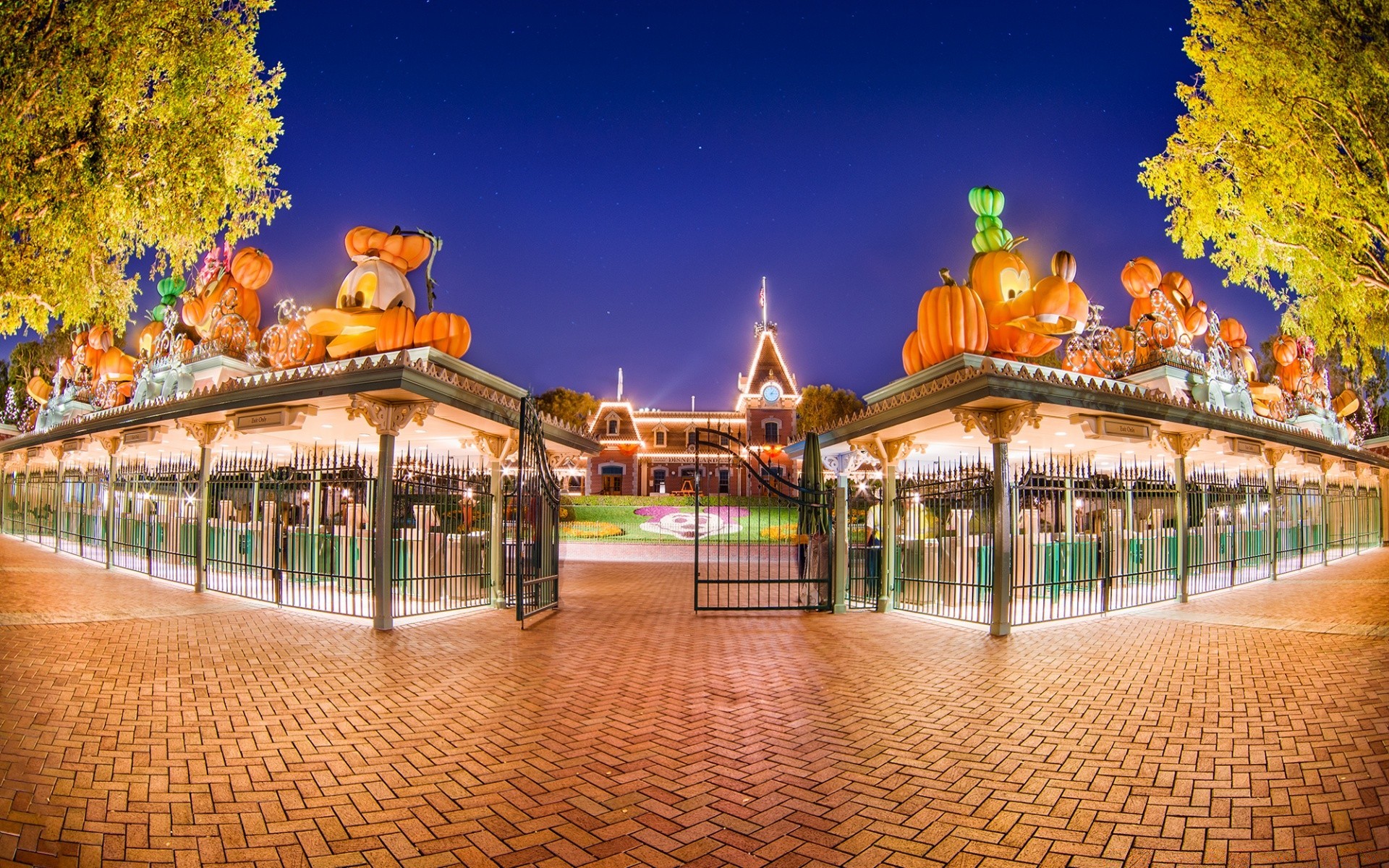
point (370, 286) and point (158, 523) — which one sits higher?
point (370, 286)

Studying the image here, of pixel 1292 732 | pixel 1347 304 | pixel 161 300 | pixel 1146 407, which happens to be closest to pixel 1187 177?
pixel 1347 304

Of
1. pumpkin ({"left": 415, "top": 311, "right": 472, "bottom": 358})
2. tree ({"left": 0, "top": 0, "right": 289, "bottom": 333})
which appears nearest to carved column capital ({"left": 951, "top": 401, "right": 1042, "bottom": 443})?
pumpkin ({"left": 415, "top": 311, "right": 472, "bottom": 358})

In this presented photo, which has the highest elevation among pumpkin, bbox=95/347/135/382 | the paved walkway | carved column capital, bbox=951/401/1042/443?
pumpkin, bbox=95/347/135/382

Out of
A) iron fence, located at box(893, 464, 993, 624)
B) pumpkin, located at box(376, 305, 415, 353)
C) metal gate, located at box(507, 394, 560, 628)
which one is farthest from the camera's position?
pumpkin, located at box(376, 305, 415, 353)

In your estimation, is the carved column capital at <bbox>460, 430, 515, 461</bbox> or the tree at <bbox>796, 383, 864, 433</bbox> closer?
the carved column capital at <bbox>460, 430, 515, 461</bbox>

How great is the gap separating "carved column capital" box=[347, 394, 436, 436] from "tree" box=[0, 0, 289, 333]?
13.6 feet

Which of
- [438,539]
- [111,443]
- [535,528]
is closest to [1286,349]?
[535,528]

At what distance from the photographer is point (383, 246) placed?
34.9 feet

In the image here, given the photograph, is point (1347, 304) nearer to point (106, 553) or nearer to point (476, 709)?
point (476, 709)

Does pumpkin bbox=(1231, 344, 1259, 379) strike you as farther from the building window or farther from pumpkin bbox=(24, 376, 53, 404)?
pumpkin bbox=(24, 376, 53, 404)

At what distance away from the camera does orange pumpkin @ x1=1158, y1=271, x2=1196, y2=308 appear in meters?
14.3

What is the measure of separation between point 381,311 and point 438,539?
13.9ft

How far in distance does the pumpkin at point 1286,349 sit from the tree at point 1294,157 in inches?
245

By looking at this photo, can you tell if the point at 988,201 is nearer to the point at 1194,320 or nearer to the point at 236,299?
the point at 1194,320
